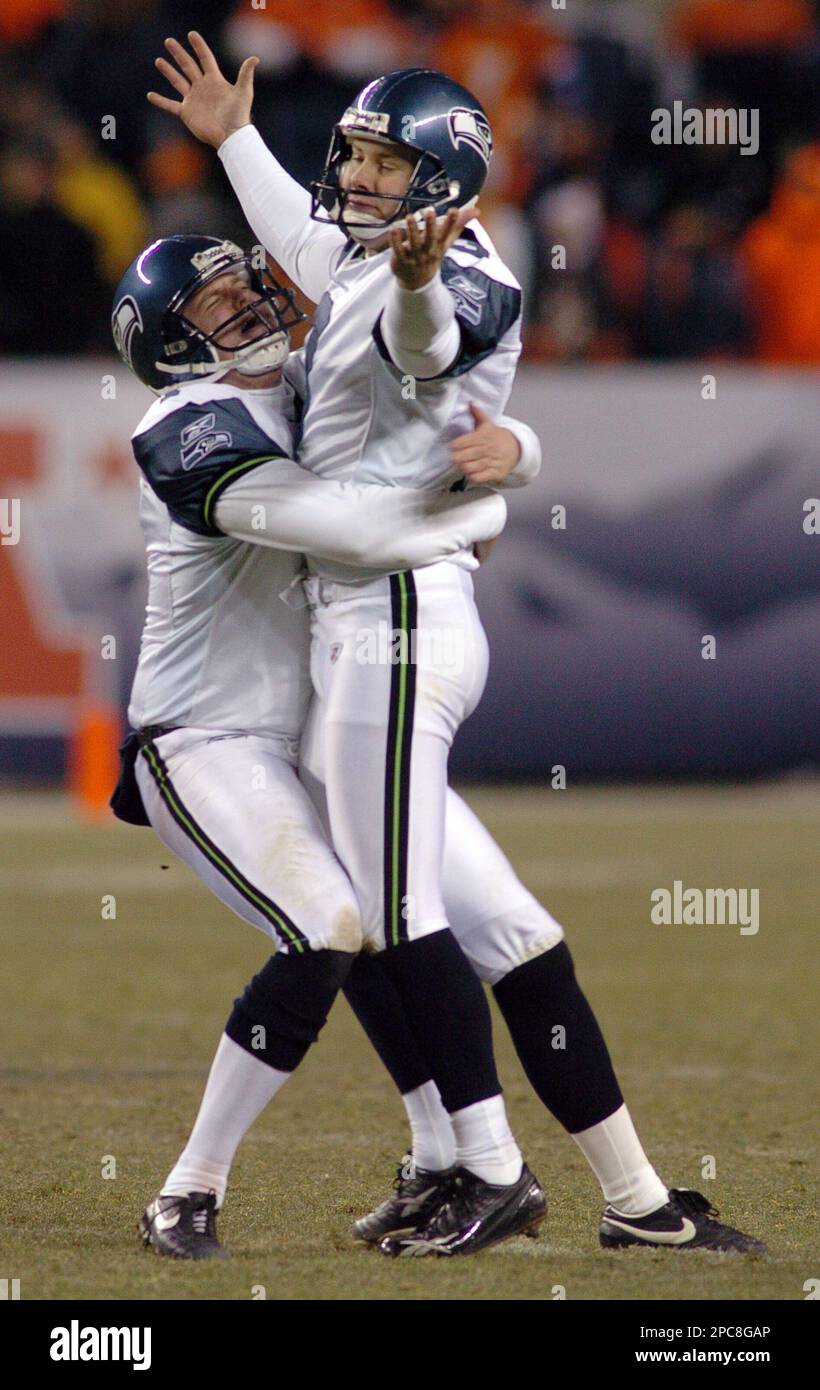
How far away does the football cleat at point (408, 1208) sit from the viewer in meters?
3.32

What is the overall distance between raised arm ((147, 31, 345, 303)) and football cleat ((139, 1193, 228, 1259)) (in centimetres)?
150

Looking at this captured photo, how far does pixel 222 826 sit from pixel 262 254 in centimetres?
99

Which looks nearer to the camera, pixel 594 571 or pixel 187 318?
pixel 187 318

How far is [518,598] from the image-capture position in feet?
32.7

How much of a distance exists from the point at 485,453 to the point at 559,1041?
89cm

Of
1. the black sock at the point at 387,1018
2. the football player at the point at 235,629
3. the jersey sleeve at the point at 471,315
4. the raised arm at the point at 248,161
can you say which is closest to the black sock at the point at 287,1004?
the football player at the point at 235,629

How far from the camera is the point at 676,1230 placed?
3250 mm

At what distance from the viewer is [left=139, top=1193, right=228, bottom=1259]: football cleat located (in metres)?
3.12

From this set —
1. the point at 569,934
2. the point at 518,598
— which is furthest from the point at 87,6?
the point at 569,934

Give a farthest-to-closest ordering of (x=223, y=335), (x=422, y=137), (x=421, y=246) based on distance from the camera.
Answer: (x=223, y=335), (x=422, y=137), (x=421, y=246)

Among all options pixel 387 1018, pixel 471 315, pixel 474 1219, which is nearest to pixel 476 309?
pixel 471 315

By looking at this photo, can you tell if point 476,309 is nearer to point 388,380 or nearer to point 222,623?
point 388,380

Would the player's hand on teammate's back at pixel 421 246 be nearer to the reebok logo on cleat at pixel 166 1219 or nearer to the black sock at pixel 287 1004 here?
the black sock at pixel 287 1004

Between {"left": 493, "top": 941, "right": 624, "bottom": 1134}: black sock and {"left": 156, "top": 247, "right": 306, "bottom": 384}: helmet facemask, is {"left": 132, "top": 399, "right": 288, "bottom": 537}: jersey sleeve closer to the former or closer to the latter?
{"left": 156, "top": 247, "right": 306, "bottom": 384}: helmet facemask
